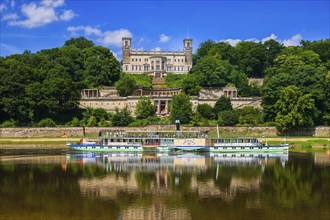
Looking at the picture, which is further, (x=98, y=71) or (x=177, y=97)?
(x=98, y=71)

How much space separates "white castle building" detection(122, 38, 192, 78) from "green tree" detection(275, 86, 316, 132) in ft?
147

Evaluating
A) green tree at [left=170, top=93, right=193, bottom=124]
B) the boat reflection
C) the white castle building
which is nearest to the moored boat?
the boat reflection

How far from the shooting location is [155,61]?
329ft

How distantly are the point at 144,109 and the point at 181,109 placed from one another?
6996mm

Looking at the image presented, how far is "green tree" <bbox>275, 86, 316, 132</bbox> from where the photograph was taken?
57.0 m

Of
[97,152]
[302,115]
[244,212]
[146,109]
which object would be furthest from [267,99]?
[244,212]

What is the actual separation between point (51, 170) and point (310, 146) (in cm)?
3303

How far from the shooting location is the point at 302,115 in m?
57.4

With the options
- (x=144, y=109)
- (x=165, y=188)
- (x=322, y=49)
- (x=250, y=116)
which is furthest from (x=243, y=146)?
(x=322, y=49)

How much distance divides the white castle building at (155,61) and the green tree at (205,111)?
34307 millimetres

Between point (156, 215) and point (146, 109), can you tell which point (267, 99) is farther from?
point (156, 215)

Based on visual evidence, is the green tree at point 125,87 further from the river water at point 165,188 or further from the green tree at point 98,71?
the river water at point 165,188

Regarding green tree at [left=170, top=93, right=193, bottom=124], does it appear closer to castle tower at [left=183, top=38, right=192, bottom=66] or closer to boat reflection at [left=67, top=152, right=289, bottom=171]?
boat reflection at [left=67, top=152, right=289, bottom=171]

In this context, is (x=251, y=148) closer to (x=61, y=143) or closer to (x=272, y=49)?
(x=61, y=143)
